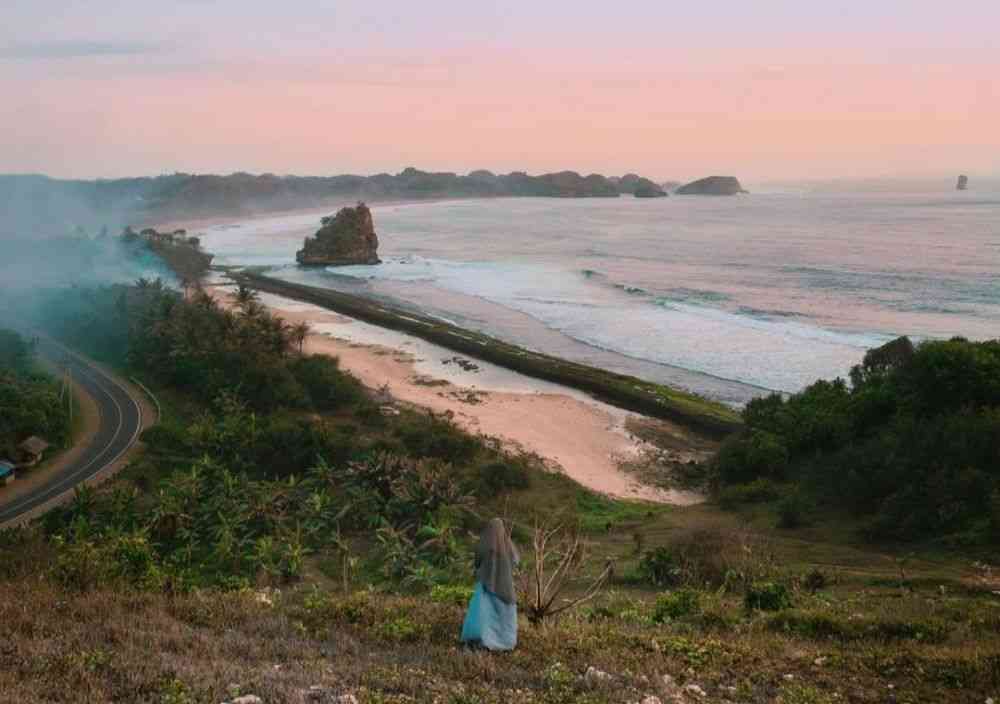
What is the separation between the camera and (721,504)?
2538cm

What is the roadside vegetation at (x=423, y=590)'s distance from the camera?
8.73 meters

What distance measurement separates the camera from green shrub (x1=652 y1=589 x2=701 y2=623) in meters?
12.3

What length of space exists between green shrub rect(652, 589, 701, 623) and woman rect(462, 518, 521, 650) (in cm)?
323

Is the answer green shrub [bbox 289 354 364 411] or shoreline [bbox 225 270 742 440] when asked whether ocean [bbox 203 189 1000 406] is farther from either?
green shrub [bbox 289 354 364 411]

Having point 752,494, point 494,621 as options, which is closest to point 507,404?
point 752,494

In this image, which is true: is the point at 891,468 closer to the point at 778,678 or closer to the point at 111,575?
the point at 778,678

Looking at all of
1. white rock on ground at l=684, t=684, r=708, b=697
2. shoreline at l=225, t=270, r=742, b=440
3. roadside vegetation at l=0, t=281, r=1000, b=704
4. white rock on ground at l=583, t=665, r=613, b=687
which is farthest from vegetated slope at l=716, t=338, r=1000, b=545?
white rock on ground at l=583, t=665, r=613, b=687

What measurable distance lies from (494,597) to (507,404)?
28905 millimetres

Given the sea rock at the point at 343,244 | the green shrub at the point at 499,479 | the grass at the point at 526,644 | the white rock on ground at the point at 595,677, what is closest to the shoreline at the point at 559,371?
the green shrub at the point at 499,479

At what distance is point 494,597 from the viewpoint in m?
9.76

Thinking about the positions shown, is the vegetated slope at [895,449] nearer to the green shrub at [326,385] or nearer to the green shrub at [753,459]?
the green shrub at [753,459]

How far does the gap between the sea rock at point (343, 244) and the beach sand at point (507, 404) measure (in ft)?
134

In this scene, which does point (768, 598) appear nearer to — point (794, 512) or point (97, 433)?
point (794, 512)

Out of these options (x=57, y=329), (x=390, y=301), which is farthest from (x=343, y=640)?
(x=390, y=301)
